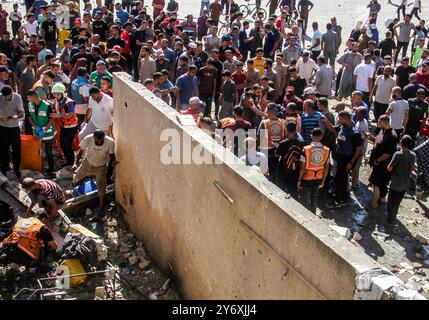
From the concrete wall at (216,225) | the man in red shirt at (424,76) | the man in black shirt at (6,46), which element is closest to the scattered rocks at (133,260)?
the concrete wall at (216,225)

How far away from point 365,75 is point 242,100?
139 inches

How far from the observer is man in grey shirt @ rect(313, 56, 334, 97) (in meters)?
12.4

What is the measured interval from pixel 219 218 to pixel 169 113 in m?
1.80

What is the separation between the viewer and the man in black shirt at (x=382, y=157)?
9031 millimetres

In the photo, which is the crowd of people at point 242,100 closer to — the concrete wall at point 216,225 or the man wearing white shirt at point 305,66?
the man wearing white shirt at point 305,66

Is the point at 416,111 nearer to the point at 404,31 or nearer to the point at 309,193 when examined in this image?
the point at 309,193

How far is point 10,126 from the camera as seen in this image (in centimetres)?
984

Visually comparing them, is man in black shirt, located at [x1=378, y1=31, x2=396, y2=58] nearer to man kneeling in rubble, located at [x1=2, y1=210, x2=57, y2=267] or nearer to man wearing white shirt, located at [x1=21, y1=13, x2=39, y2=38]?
man wearing white shirt, located at [x1=21, y1=13, x2=39, y2=38]

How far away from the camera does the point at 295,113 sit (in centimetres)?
936

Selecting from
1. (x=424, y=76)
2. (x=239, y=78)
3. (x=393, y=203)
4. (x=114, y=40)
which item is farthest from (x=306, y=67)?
(x=393, y=203)

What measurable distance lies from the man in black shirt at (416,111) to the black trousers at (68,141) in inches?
246
